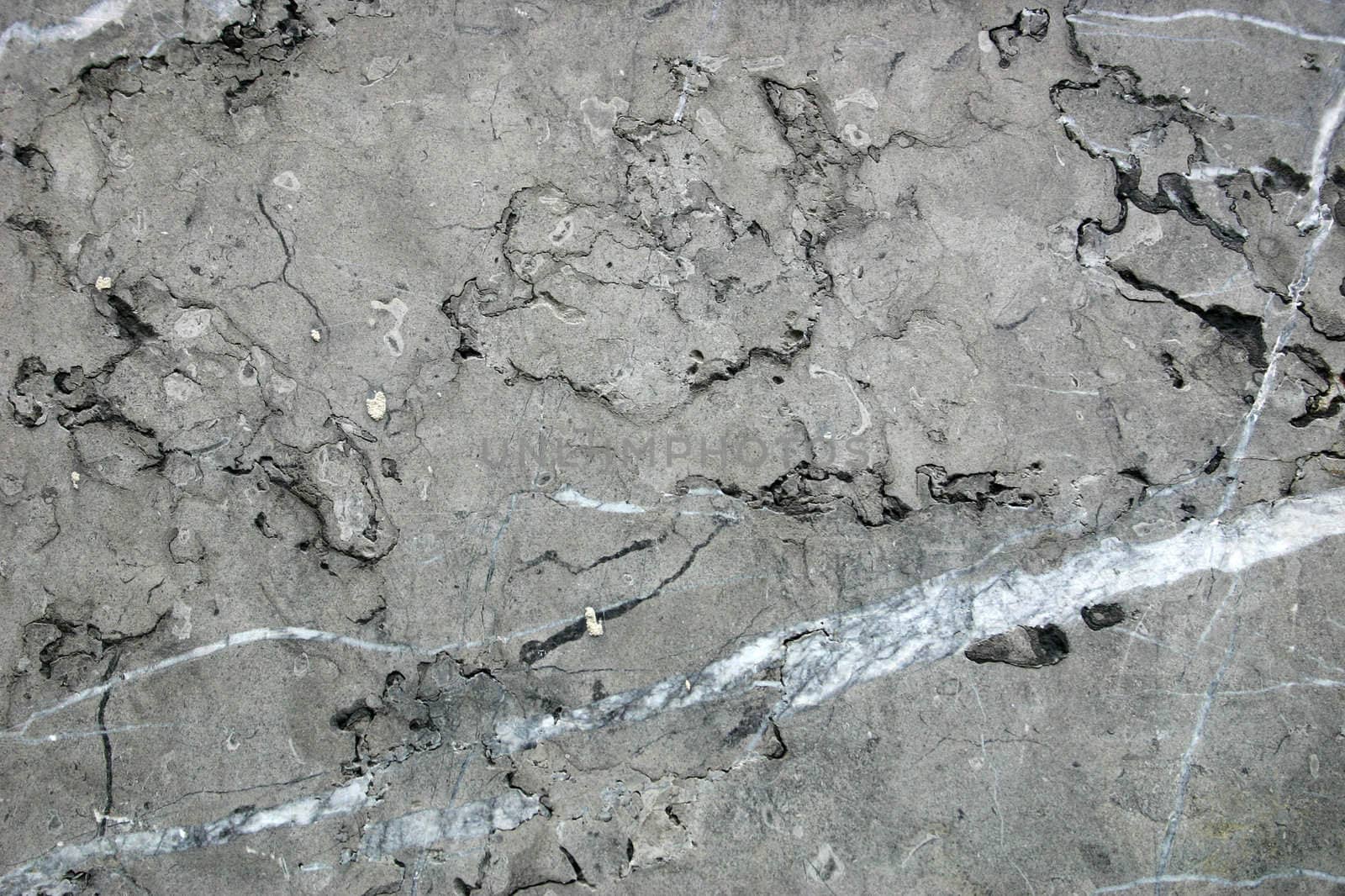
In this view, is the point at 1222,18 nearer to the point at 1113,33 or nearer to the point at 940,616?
the point at 1113,33

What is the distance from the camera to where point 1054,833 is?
78.4 inches

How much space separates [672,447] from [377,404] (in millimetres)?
752

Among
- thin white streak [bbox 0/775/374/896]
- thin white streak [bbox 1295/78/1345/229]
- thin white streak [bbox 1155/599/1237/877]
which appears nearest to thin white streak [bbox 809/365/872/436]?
thin white streak [bbox 1155/599/1237/877]

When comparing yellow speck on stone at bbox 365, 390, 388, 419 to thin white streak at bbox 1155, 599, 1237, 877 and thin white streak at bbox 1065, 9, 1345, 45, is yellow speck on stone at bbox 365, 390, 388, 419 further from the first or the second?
thin white streak at bbox 1155, 599, 1237, 877

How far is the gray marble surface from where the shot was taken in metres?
2.01

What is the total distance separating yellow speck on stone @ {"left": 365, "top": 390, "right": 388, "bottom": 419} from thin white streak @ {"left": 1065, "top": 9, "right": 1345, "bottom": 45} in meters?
2.03

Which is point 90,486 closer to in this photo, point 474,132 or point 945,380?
point 474,132

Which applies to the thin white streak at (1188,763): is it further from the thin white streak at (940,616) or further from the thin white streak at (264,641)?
the thin white streak at (264,641)

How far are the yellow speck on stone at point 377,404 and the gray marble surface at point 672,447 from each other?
19 millimetres

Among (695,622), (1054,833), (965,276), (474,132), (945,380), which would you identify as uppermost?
(474,132)

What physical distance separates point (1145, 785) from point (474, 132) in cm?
233

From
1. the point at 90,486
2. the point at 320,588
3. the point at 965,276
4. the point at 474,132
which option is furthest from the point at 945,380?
the point at 90,486

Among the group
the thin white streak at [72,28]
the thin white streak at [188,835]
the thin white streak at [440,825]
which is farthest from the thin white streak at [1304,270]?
the thin white streak at [72,28]

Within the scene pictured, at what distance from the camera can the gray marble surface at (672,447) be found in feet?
6.61
